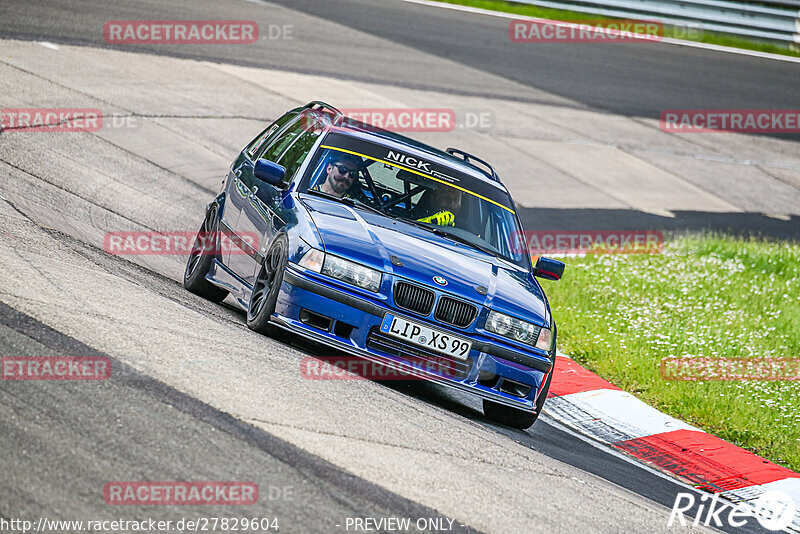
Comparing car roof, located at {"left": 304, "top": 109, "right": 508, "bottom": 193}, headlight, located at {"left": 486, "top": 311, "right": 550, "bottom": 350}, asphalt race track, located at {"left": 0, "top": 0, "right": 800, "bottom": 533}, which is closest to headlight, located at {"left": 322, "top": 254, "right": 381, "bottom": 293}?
asphalt race track, located at {"left": 0, "top": 0, "right": 800, "bottom": 533}

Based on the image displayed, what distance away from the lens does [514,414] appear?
7.56m

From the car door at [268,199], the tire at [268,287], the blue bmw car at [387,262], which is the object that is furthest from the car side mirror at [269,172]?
the tire at [268,287]

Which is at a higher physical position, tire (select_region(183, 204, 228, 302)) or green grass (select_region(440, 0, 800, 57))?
green grass (select_region(440, 0, 800, 57))

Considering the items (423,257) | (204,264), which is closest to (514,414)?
(423,257)

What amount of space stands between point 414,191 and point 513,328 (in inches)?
62.1

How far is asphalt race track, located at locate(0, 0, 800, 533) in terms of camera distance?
4855 mm

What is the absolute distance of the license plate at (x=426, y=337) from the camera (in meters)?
6.88

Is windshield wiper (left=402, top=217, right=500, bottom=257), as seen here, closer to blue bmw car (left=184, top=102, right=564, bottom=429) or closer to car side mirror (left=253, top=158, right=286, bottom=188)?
blue bmw car (left=184, top=102, right=564, bottom=429)

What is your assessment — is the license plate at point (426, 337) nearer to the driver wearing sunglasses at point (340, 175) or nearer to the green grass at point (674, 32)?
the driver wearing sunglasses at point (340, 175)

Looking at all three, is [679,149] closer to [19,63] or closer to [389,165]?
[19,63]

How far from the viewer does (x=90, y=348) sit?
5.74m

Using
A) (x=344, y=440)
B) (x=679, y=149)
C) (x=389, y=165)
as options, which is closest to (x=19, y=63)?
(x=389, y=165)

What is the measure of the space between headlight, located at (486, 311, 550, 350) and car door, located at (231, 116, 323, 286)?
1609 mm

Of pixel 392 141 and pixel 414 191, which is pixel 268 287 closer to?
pixel 414 191
